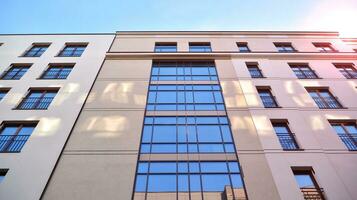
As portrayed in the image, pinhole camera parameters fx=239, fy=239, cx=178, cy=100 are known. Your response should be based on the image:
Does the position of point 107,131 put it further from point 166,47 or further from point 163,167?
point 166,47

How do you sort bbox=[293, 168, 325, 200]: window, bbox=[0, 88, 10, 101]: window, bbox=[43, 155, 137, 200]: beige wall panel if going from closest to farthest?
bbox=[43, 155, 137, 200]: beige wall panel
bbox=[293, 168, 325, 200]: window
bbox=[0, 88, 10, 101]: window

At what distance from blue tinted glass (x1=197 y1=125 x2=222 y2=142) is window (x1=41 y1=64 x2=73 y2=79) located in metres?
10.9

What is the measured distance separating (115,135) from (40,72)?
9.18 meters

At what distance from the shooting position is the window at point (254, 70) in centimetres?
1805

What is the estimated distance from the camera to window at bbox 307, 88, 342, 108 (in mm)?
15570

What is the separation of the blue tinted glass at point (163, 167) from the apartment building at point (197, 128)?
5 centimetres

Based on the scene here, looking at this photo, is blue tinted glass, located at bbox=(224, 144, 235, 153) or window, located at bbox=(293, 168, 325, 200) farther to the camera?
blue tinted glass, located at bbox=(224, 144, 235, 153)

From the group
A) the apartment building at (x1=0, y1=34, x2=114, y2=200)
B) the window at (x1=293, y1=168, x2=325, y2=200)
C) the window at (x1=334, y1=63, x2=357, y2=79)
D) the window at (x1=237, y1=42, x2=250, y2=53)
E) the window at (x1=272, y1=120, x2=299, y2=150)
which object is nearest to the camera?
the window at (x1=293, y1=168, x2=325, y2=200)

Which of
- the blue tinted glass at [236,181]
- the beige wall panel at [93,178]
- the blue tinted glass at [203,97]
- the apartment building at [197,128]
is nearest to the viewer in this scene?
the beige wall panel at [93,178]

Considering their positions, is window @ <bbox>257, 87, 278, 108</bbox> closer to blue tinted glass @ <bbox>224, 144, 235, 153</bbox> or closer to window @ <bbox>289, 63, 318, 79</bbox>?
window @ <bbox>289, 63, 318, 79</bbox>

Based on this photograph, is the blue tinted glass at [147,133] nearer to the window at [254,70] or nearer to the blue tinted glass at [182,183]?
the blue tinted glass at [182,183]

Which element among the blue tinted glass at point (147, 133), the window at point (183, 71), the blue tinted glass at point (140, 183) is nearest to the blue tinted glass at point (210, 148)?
the blue tinted glass at point (147, 133)

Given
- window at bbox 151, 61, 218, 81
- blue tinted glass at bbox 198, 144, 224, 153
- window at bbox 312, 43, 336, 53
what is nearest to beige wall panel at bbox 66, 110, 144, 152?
blue tinted glass at bbox 198, 144, 224, 153

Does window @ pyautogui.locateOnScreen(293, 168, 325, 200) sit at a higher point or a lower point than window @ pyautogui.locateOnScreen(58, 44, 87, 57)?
lower
